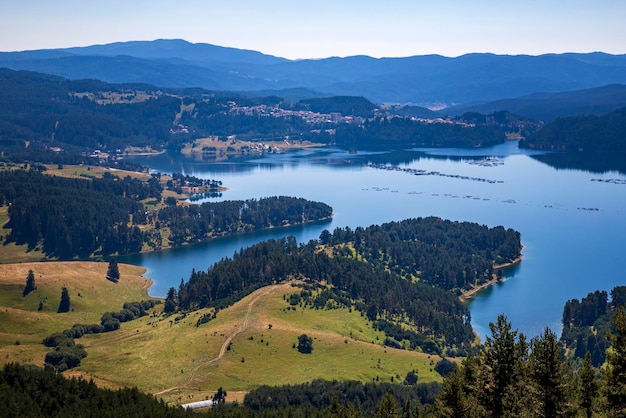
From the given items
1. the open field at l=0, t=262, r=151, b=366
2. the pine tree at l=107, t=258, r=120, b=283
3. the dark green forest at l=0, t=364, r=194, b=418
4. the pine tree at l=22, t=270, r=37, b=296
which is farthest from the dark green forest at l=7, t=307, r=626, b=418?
the pine tree at l=107, t=258, r=120, b=283

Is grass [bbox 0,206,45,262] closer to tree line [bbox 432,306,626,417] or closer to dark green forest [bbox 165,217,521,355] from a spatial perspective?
dark green forest [bbox 165,217,521,355]

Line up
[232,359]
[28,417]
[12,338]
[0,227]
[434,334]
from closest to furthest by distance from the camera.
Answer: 1. [28,417]
2. [232,359]
3. [12,338]
4. [434,334]
5. [0,227]

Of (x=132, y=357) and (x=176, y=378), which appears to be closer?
(x=176, y=378)

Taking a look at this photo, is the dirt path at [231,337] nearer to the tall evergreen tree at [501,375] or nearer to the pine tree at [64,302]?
the pine tree at [64,302]

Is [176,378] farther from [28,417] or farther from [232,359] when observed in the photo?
[28,417]

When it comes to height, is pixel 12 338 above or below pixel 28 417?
below

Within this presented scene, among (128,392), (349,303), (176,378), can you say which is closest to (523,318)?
(349,303)
